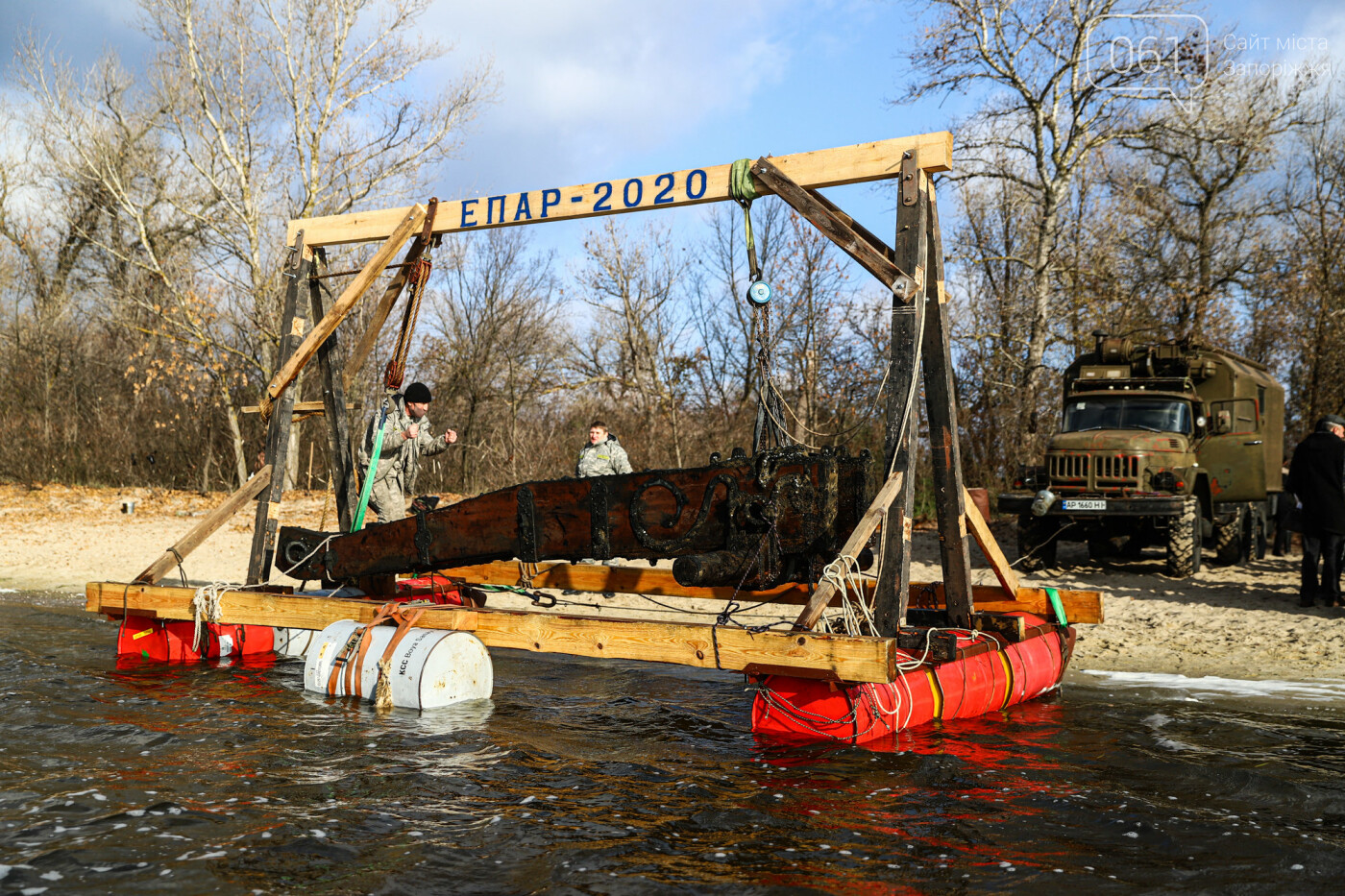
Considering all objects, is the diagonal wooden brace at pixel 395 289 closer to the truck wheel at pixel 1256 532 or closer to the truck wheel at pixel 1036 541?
the truck wheel at pixel 1036 541

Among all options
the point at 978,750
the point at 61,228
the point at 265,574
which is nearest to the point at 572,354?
the point at 61,228

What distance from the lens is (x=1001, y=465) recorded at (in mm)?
20891

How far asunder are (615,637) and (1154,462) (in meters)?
9.75

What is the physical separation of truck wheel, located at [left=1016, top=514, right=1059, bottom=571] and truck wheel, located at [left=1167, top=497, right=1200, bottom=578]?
140 centimetres

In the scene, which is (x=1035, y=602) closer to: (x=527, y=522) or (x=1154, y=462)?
(x=527, y=522)

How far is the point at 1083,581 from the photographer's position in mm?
12445

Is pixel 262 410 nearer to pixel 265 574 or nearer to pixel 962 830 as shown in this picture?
pixel 265 574

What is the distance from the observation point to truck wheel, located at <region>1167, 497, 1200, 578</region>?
12273mm

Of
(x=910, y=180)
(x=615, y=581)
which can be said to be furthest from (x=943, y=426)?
(x=615, y=581)

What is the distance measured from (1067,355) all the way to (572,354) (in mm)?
12796

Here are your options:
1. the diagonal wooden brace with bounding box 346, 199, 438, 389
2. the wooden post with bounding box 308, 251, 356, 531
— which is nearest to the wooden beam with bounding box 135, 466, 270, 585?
the wooden post with bounding box 308, 251, 356, 531

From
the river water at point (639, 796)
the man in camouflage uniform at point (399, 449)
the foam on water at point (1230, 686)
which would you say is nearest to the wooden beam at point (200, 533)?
the river water at point (639, 796)

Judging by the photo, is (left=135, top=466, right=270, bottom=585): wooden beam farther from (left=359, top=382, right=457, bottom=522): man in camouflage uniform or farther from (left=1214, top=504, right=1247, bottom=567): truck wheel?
(left=1214, top=504, right=1247, bottom=567): truck wheel

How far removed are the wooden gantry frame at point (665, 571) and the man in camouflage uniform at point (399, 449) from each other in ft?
1.00
